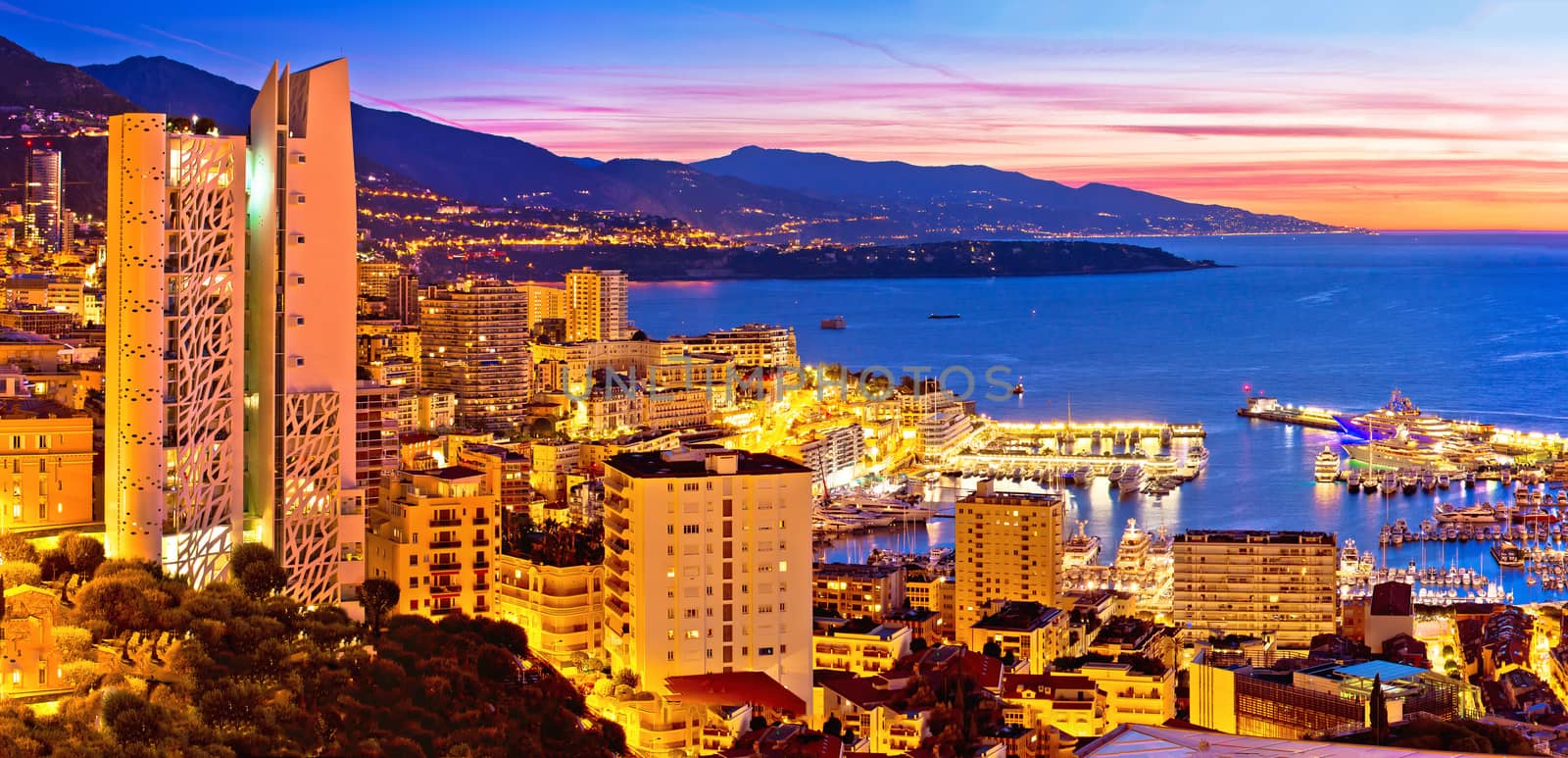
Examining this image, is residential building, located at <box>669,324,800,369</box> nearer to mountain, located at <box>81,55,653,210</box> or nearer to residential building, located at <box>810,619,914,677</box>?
residential building, located at <box>810,619,914,677</box>

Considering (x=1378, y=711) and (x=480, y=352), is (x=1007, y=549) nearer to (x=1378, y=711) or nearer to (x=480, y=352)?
(x=1378, y=711)

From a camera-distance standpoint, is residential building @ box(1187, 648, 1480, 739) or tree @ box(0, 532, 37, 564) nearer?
tree @ box(0, 532, 37, 564)

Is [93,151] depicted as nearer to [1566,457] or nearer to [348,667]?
[348,667]

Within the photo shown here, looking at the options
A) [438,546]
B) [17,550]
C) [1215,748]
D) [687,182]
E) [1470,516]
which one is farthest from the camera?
[687,182]

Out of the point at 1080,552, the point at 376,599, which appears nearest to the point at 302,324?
the point at 376,599

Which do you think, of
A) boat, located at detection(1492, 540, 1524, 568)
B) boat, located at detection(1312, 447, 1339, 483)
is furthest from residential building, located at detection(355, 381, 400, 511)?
boat, located at detection(1312, 447, 1339, 483)

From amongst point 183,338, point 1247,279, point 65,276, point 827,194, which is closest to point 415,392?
point 65,276
